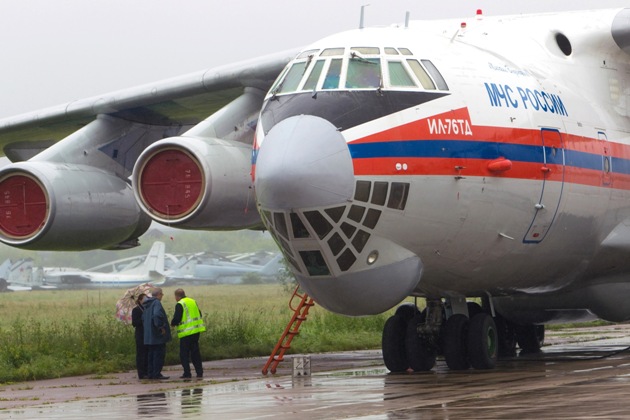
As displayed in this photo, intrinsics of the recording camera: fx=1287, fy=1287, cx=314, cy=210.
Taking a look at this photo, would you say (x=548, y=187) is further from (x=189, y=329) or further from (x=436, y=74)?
(x=189, y=329)

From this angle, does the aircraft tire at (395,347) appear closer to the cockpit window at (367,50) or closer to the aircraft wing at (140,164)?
the aircraft wing at (140,164)

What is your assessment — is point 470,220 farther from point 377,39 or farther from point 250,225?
point 250,225

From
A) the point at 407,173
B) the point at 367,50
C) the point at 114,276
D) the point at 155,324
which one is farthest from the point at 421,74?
the point at 114,276

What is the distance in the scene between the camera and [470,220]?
1235 centimetres

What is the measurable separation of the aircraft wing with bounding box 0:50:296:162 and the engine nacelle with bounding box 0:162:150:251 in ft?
3.88

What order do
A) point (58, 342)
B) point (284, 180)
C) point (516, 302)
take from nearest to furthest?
point (284, 180) → point (516, 302) → point (58, 342)

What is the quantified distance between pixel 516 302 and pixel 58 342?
6221 millimetres

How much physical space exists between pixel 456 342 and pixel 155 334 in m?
3.84

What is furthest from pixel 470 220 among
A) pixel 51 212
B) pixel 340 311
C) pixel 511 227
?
pixel 51 212

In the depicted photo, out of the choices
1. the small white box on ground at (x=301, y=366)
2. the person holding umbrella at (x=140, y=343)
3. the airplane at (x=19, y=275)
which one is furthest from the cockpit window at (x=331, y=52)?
the airplane at (x=19, y=275)

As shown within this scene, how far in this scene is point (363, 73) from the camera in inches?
481

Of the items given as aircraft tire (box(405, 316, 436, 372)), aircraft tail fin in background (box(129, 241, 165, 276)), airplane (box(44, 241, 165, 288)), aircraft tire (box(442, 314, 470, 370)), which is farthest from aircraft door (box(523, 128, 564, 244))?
aircraft tail fin in background (box(129, 241, 165, 276))

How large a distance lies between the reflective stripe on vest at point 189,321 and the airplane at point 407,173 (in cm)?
125

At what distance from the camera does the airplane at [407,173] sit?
11672 millimetres
